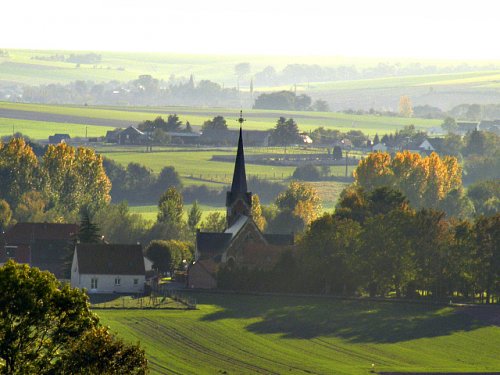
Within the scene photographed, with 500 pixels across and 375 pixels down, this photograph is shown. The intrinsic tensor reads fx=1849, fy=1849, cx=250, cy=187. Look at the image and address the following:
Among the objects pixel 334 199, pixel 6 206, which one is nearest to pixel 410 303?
pixel 6 206

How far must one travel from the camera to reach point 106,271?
361 feet

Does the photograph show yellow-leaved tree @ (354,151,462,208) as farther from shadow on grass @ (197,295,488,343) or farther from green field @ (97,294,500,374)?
green field @ (97,294,500,374)

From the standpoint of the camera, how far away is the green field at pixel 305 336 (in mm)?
81312

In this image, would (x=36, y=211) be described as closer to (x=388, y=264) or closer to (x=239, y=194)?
(x=239, y=194)

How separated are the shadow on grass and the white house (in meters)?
6.12

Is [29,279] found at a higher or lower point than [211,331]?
higher

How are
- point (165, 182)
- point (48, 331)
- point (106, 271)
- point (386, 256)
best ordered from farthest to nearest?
1. point (165, 182)
2. point (386, 256)
3. point (106, 271)
4. point (48, 331)

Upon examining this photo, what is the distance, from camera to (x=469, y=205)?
155125mm

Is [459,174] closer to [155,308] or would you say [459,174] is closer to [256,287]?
[256,287]

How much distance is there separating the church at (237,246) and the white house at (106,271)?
370 centimetres

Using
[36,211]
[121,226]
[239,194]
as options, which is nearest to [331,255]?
[239,194]

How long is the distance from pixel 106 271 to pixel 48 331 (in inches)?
2221

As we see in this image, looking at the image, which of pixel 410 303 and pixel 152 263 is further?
pixel 152 263

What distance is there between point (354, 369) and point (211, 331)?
472 inches
